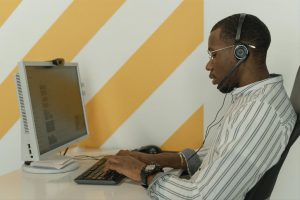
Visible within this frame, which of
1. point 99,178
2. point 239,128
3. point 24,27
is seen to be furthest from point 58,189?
point 24,27

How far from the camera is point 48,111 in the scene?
1552 mm

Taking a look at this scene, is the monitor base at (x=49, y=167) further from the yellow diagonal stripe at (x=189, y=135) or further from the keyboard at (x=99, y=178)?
the yellow diagonal stripe at (x=189, y=135)

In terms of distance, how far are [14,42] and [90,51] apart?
45cm

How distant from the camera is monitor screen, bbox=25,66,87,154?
1.47 m

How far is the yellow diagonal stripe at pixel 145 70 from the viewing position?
1.98 meters

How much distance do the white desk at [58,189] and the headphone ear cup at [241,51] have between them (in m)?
0.60

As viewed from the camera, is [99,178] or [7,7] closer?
[99,178]

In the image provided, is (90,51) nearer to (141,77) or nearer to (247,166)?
(141,77)

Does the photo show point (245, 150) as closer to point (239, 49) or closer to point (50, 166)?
point (239, 49)

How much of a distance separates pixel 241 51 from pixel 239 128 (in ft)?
0.98

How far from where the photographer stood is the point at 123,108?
209 centimetres

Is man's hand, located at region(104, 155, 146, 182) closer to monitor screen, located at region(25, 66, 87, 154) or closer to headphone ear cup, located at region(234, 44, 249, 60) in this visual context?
monitor screen, located at region(25, 66, 87, 154)

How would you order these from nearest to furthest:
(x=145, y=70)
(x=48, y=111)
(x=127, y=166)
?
(x=127, y=166)
(x=48, y=111)
(x=145, y=70)

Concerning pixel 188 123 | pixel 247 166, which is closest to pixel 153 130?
pixel 188 123
